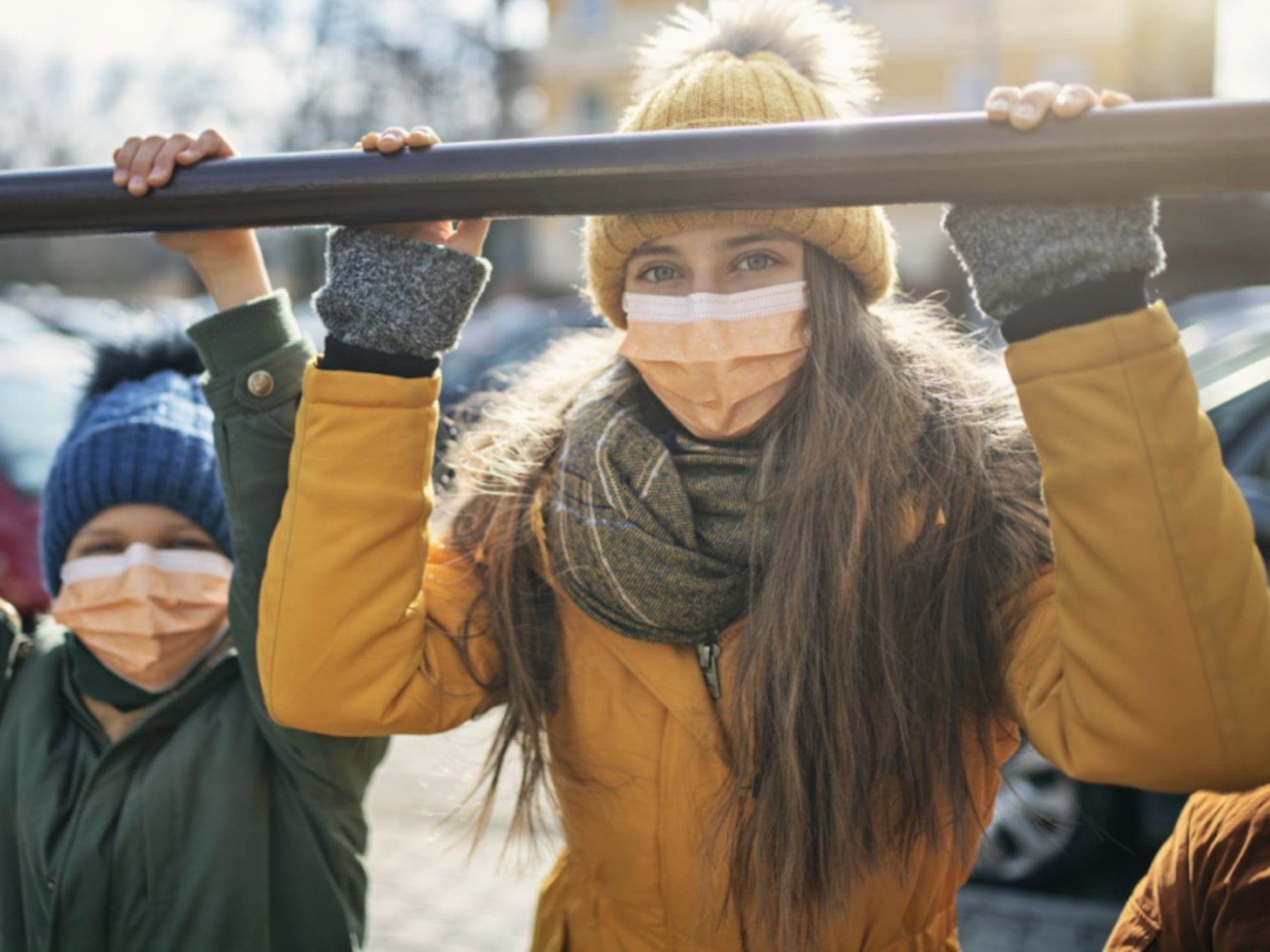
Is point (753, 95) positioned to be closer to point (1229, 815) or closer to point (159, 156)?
point (159, 156)

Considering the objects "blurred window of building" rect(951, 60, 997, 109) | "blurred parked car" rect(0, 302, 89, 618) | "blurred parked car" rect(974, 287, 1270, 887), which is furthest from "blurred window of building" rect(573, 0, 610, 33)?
"blurred parked car" rect(974, 287, 1270, 887)

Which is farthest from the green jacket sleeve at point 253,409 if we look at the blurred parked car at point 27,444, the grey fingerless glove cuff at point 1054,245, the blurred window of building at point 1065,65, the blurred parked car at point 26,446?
the blurred window of building at point 1065,65

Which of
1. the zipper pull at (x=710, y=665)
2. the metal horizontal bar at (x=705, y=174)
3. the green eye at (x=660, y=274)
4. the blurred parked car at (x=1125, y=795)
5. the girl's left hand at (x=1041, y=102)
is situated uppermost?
the girl's left hand at (x=1041, y=102)

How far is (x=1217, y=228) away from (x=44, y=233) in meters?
8.17

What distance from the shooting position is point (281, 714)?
180 cm

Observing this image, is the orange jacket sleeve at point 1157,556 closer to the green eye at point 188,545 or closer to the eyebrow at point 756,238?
the eyebrow at point 756,238

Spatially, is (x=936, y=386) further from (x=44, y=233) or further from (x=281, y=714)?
(x=44, y=233)

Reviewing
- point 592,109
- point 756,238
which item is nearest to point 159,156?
point 756,238

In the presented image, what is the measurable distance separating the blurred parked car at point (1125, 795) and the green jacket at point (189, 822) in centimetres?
237

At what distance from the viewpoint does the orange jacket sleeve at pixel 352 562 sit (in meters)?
1.73

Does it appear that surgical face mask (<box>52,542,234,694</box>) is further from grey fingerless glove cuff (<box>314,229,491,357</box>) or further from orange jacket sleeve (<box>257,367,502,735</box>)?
grey fingerless glove cuff (<box>314,229,491,357</box>)

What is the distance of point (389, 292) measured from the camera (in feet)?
5.62

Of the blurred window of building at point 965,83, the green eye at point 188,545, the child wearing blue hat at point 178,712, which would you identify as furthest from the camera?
the blurred window of building at point 965,83

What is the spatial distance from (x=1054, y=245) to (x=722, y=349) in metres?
0.56
